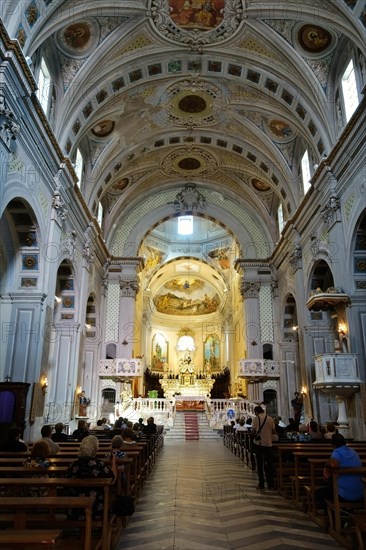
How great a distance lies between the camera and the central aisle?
15.9 ft

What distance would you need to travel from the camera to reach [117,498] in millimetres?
4836

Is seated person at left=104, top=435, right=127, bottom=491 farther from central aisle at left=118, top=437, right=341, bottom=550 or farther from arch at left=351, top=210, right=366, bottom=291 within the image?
arch at left=351, top=210, right=366, bottom=291

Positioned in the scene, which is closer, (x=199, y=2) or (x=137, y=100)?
(x=199, y=2)

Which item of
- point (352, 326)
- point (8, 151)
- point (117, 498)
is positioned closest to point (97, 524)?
point (117, 498)

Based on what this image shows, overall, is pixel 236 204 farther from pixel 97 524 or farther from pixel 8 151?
pixel 97 524

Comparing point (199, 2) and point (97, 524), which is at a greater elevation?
point (199, 2)

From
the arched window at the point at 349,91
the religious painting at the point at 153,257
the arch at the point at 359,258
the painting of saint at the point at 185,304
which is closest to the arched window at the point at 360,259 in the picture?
the arch at the point at 359,258

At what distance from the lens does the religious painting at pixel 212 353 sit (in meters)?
40.3

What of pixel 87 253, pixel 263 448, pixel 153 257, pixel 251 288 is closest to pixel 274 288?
pixel 251 288

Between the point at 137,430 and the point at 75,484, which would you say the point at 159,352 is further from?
the point at 75,484

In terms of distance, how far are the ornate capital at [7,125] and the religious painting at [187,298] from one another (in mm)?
29199

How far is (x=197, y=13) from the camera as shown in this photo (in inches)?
574

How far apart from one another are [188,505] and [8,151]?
328 inches

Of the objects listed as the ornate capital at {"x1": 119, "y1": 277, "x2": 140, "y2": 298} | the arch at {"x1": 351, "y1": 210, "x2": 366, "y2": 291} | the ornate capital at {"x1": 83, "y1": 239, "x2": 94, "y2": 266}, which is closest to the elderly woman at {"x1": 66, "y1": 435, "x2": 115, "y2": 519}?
the arch at {"x1": 351, "y1": 210, "x2": 366, "y2": 291}
